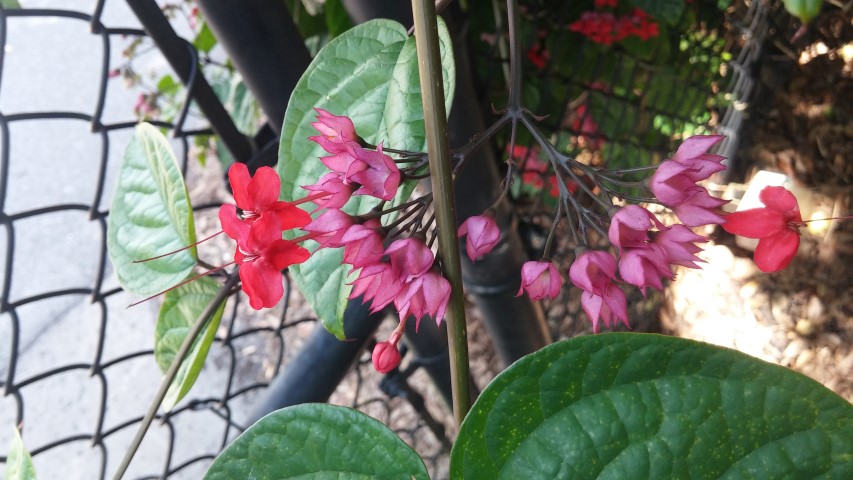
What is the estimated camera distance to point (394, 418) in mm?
1683

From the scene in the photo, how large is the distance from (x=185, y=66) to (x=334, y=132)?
0.28 m

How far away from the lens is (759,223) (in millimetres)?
382

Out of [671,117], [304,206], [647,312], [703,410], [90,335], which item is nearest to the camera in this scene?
[703,410]

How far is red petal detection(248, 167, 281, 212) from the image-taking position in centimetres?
36

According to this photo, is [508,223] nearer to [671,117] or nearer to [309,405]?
[309,405]

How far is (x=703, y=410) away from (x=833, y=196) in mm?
1656

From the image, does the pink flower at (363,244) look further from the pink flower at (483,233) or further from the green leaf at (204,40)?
the green leaf at (204,40)

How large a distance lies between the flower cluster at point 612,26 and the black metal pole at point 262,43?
A: 67 centimetres

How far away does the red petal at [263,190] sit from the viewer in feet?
1.17

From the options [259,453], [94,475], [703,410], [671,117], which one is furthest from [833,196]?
[94,475]

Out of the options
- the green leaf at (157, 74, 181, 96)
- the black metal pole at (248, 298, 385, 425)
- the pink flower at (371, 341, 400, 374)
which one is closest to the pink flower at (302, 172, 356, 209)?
the pink flower at (371, 341, 400, 374)

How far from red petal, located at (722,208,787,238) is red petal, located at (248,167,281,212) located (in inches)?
10.6

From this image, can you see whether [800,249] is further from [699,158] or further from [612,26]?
[699,158]

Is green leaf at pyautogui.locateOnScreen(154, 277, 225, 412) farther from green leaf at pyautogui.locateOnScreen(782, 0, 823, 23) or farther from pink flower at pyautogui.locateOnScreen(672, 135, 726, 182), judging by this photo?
green leaf at pyautogui.locateOnScreen(782, 0, 823, 23)
